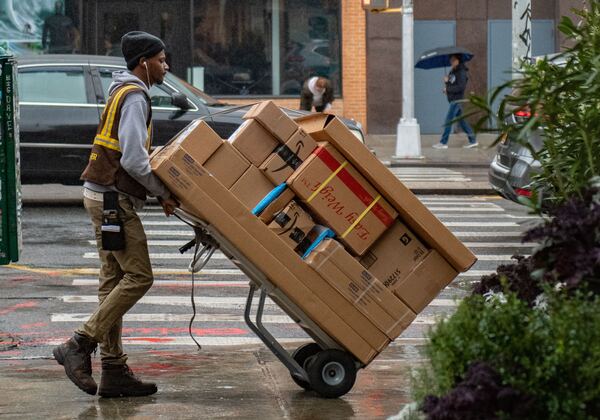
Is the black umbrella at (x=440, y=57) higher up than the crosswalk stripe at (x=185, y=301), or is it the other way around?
the black umbrella at (x=440, y=57)

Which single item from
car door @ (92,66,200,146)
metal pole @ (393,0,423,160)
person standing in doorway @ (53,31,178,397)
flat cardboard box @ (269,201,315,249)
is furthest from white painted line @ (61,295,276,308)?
metal pole @ (393,0,423,160)

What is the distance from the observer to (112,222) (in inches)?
257

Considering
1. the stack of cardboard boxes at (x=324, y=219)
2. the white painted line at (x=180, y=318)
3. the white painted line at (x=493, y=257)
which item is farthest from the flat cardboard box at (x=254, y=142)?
the white painted line at (x=493, y=257)

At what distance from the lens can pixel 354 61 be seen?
1075 inches

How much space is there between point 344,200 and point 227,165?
25.2 inches

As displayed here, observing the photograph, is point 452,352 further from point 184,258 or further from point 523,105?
point 184,258

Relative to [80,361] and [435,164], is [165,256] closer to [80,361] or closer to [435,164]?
[80,361]

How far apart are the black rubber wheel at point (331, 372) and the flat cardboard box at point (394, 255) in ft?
1.50

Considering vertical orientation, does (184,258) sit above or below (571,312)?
below

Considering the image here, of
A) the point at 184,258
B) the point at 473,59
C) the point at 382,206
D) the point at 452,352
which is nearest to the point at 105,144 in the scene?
the point at 382,206

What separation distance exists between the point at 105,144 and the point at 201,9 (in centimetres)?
2058

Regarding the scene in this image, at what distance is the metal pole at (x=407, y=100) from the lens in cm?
2336

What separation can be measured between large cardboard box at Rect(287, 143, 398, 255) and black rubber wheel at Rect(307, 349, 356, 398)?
0.56m

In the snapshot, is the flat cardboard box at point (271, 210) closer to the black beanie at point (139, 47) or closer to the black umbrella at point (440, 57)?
the black beanie at point (139, 47)
